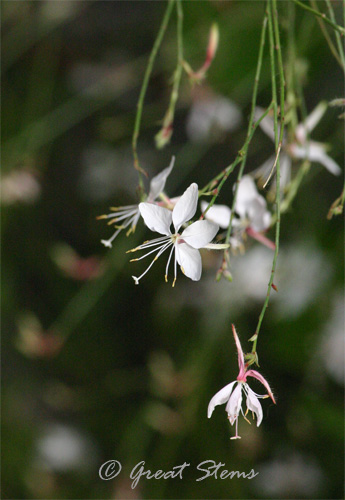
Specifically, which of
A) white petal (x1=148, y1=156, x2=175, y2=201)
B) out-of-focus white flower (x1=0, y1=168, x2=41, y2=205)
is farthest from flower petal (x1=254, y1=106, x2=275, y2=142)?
out-of-focus white flower (x1=0, y1=168, x2=41, y2=205)

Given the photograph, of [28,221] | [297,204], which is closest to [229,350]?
[297,204]

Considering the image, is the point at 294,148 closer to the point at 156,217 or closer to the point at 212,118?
the point at 156,217

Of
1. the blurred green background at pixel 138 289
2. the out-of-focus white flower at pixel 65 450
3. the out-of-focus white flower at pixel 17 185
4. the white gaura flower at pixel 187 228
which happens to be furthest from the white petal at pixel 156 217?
the out-of-focus white flower at pixel 65 450

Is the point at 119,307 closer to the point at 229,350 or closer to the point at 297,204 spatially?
the point at 229,350

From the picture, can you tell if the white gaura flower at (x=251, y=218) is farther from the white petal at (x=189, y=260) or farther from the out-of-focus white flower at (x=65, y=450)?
the out-of-focus white flower at (x=65, y=450)

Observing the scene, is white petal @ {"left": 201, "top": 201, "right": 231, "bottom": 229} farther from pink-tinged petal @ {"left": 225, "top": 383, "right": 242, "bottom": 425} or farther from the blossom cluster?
pink-tinged petal @ {"left": 225, "top": 383, "right": 242, "bottom": 425}

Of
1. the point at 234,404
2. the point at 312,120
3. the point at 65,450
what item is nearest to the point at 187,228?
the point at 234,404
